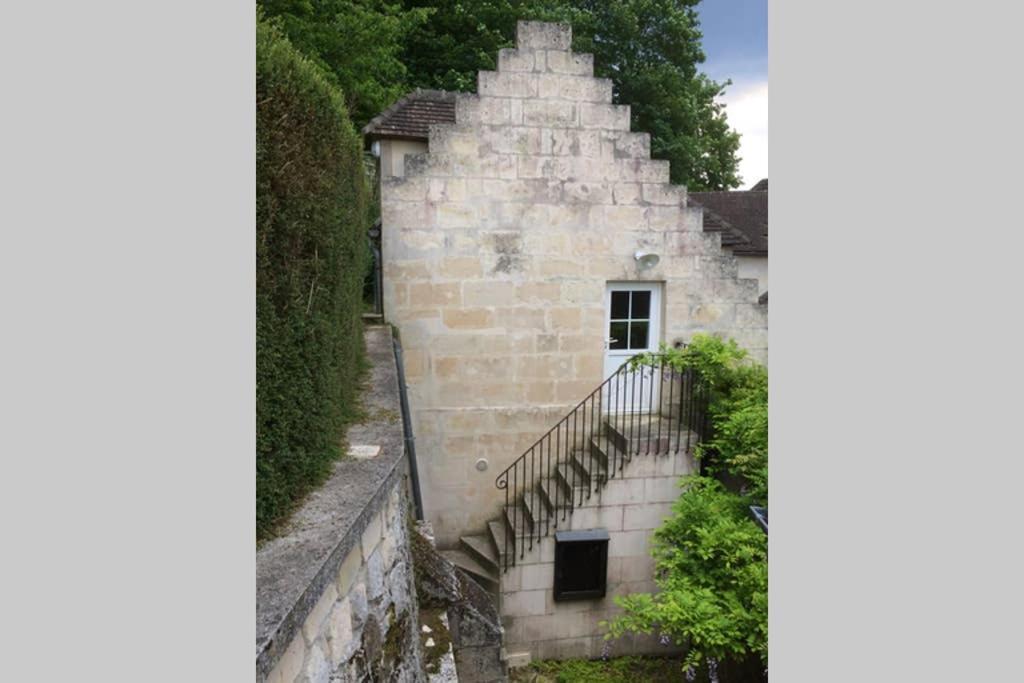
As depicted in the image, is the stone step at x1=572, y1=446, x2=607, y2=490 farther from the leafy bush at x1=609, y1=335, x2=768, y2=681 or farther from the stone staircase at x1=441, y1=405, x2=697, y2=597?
the leafy bush at x1=609, y1=335, x2=768, y2=681

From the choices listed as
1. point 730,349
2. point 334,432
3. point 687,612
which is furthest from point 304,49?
point 687,612

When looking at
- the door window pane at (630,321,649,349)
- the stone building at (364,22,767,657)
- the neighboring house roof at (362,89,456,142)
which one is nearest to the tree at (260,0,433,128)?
the neighboring house roof at (362,89,456,142)

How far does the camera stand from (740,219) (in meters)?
13.6

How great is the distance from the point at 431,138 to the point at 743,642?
5.83 m

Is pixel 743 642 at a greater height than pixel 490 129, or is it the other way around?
pixel 490 129

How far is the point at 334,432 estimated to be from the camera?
3330 millimetres

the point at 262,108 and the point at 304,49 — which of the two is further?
the point at 304,49

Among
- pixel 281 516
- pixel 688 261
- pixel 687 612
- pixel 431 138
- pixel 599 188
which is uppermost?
pixel 431 138

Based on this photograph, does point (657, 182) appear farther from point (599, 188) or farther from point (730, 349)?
point (730, 349)

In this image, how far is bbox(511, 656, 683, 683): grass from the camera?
7000 millimetres

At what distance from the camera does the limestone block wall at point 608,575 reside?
7.17 meters

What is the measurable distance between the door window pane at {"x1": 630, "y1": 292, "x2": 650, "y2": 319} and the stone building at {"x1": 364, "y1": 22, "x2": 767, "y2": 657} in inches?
0.8

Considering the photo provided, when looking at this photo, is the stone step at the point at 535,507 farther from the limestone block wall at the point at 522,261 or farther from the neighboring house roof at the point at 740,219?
the neighboring house roof at the point at 740,219

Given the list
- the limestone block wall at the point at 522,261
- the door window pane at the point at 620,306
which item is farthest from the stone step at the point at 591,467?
the door window pane at the point at 620,306
